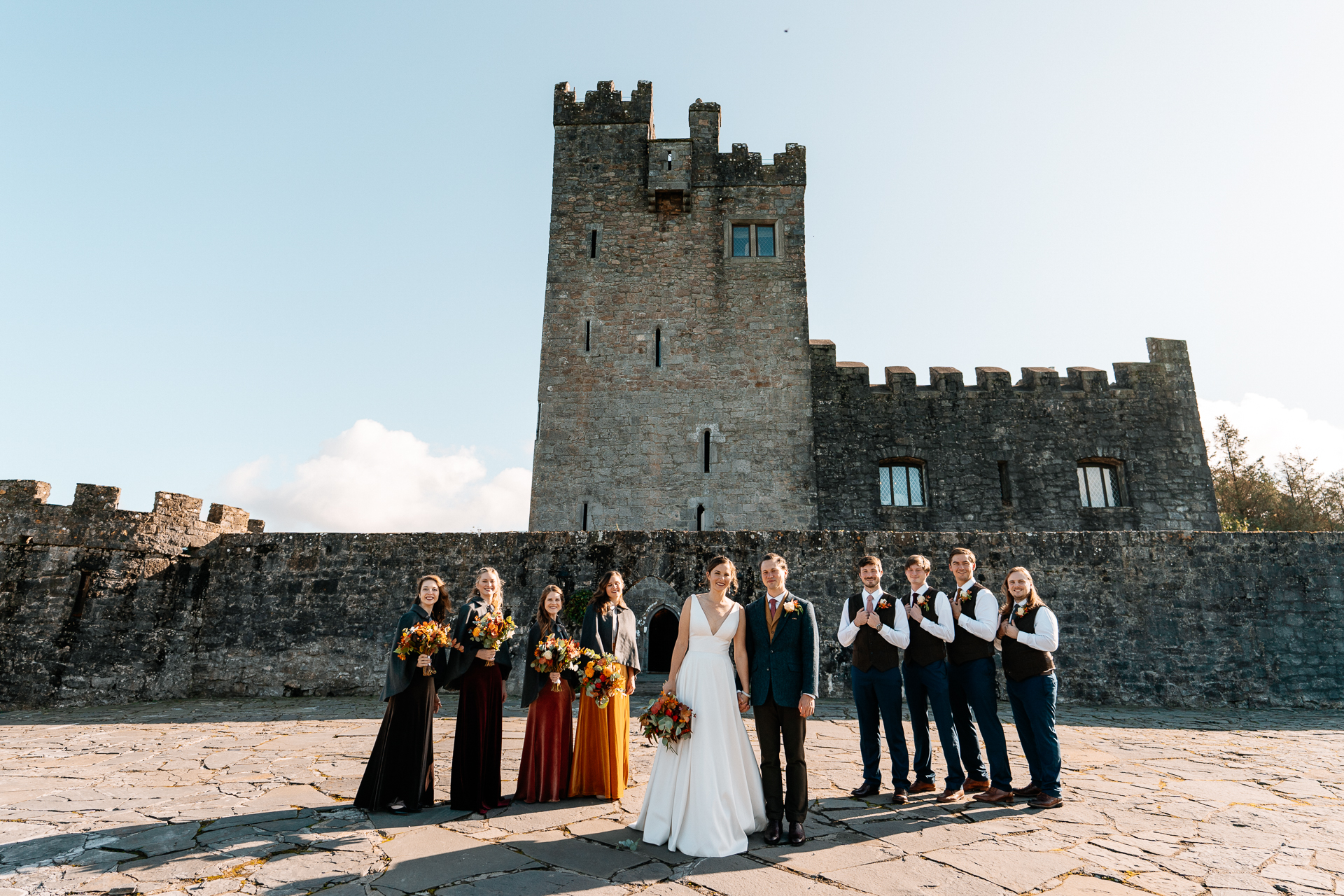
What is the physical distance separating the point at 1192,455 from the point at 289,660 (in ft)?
63.2

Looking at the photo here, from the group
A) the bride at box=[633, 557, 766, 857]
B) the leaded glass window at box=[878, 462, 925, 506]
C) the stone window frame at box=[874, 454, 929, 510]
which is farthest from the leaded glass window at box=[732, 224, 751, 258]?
the bride at box=[633, 557, 766, 857]

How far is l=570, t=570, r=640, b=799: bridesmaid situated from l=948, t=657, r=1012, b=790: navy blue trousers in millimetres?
2540

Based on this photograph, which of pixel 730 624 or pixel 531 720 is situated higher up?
pixel 730 624

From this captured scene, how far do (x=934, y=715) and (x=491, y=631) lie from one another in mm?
3431

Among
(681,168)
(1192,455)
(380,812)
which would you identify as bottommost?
(380,812)

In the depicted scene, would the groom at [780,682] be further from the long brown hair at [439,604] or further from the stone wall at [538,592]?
the stone wall at [538,592]

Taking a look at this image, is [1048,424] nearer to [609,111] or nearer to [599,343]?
[599,343]

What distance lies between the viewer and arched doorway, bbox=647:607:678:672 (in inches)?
546

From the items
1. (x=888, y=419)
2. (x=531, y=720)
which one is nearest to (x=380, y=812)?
(x=531, y=720)

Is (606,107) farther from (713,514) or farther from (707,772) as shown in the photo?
(707,772)

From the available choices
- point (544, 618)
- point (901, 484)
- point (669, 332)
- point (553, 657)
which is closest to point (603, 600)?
point (544, 618)

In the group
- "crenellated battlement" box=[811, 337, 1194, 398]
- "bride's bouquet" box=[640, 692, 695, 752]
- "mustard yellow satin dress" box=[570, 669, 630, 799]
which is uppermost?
"crenellated battlement" box=[811, 337, 1194, 398]

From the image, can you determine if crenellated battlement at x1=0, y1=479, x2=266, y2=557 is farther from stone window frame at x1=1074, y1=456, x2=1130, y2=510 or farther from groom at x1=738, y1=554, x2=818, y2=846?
stone window frame at x1=1074, y1=456, x2=1130, y2=510

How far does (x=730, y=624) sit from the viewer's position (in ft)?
15.0
